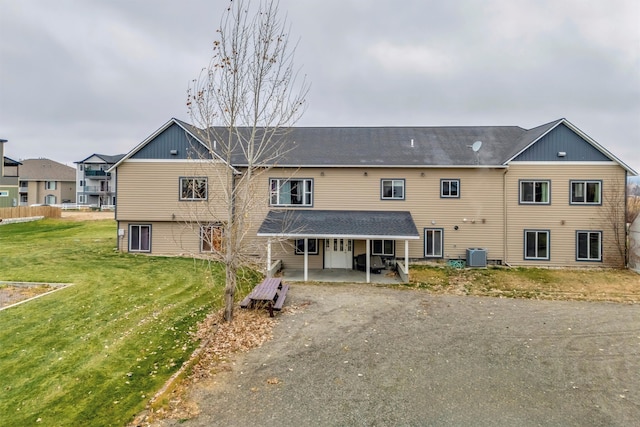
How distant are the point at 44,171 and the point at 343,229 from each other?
67464mm

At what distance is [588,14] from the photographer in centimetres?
1549

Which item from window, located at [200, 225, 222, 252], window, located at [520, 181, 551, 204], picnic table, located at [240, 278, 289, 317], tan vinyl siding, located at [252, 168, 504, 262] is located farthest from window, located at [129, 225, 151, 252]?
window, located at [520, 181, 551, 204]

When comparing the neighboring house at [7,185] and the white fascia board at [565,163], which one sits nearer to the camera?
the white fascia board at [565,163]

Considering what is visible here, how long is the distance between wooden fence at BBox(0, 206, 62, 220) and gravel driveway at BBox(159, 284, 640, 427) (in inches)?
1397

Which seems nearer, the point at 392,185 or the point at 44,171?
the point at 392,185

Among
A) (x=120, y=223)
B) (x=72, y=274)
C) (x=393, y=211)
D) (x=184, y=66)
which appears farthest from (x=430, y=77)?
(x=72, y=274)

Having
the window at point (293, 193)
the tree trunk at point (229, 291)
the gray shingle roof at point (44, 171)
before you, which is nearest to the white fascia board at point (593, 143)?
the window at point (293, 193)

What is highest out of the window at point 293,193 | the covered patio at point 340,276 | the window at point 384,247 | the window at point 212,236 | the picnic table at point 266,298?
the window at point 293,193

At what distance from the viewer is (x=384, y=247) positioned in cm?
1775

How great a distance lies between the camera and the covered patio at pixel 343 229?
573 inches

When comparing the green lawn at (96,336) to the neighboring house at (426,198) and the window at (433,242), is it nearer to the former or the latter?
the neighboring house at (426,198)

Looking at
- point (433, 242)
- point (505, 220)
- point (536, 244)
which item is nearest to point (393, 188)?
point (433, 242)

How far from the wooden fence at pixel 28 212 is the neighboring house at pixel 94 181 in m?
23.2

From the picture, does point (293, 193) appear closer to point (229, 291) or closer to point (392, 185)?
point (392, 185)
